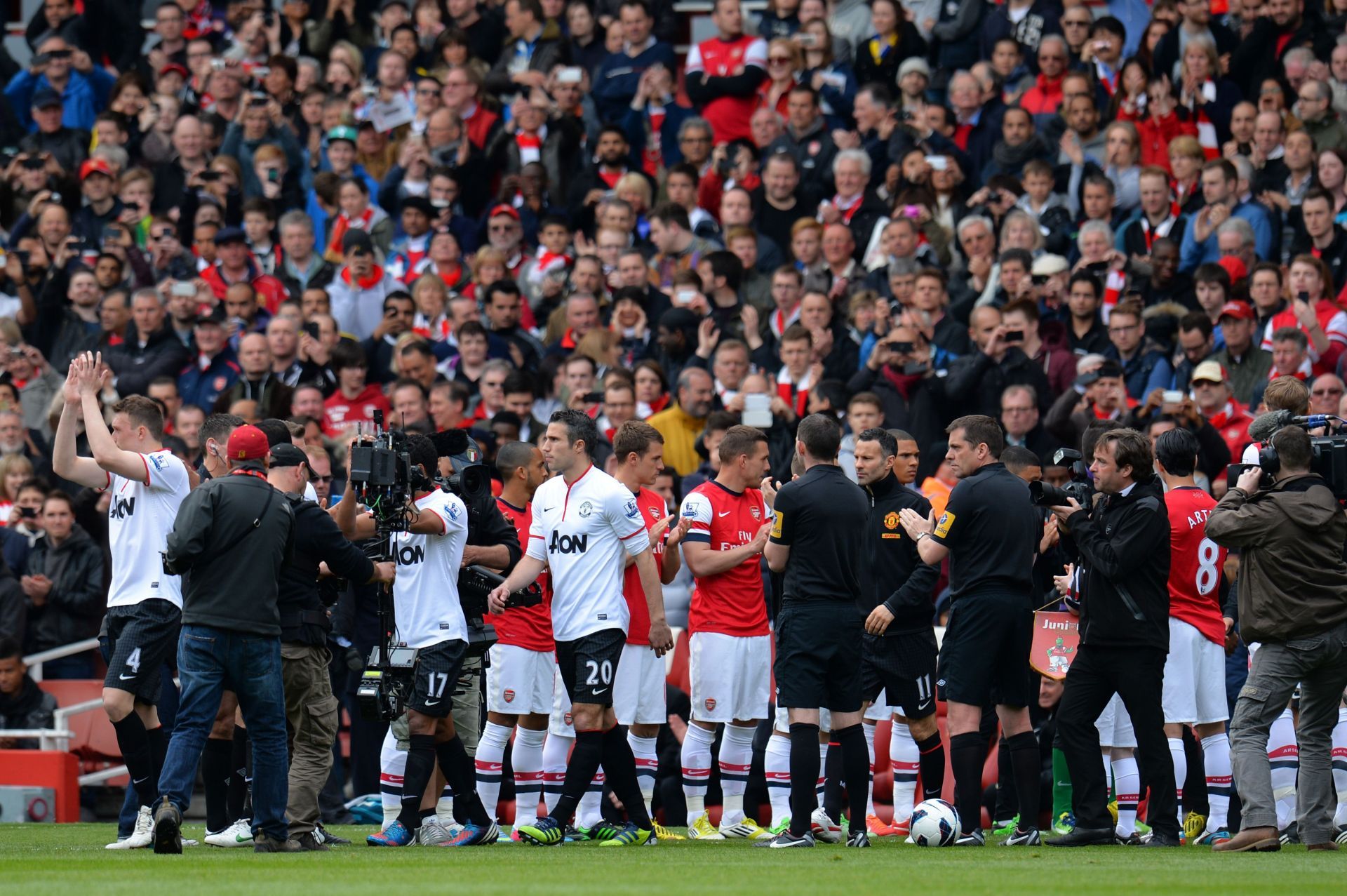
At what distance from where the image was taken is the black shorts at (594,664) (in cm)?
1157

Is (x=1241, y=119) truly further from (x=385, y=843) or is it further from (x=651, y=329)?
(x=385, y=843)

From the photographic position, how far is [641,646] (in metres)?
12.5

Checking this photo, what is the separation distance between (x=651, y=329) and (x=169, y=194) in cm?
723

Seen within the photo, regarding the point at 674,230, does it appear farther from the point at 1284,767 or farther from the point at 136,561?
the point at 1284,767

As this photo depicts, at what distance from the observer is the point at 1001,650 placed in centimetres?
1156

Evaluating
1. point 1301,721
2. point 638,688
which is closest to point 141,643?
point 638,688

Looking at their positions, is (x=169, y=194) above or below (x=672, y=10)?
below

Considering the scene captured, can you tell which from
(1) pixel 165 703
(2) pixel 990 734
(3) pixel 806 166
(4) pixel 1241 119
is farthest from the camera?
(3) pixel 806 166

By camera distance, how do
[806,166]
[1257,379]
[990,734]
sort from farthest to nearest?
1. [806,166]
2. [1257,379]
3. [990,734]

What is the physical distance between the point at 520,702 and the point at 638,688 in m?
0.78

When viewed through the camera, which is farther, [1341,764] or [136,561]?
[1341,764]

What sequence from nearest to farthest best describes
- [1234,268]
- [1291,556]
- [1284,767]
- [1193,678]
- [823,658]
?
[1291,556] < [823,658] < [1193,678] < [1284,767] < [1234,268]

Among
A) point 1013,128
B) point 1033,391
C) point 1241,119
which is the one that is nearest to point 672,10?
point 1013,128

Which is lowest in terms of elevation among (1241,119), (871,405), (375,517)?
(375,517)
